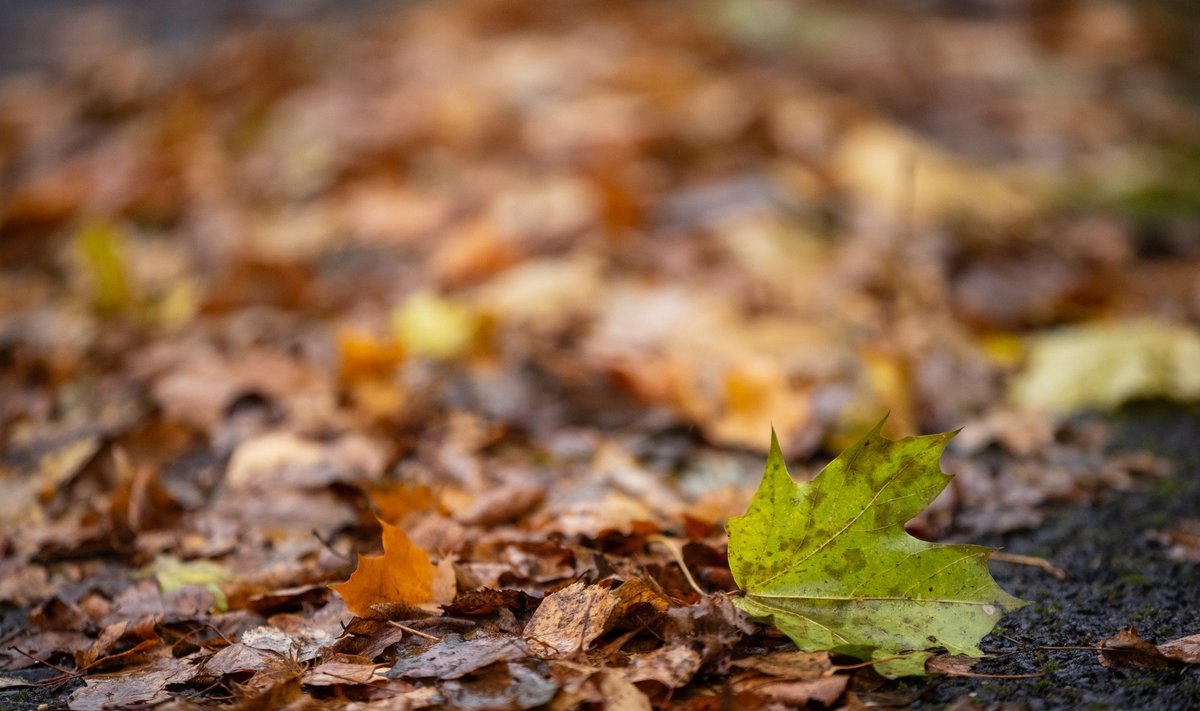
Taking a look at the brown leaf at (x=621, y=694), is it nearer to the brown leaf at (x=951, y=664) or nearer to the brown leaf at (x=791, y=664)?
the brown leaf at (x=791, y=664)

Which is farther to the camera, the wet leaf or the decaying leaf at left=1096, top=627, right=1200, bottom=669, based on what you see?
A: the wet leaf

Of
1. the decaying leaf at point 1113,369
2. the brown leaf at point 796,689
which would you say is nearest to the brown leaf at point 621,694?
the brown leaf at point 796,689

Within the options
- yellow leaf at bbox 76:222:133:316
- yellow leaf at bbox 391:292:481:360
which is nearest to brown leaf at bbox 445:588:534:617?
yellow leaf at bbox 391:292:481:360

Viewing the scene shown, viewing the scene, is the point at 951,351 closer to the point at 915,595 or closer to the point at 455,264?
the point at 915,595

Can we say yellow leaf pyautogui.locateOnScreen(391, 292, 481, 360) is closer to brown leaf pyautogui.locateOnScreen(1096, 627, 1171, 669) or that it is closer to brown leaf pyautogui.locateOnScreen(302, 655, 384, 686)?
brown leaf pyautogui.locateOnScreen(302, 655, 384, 686)

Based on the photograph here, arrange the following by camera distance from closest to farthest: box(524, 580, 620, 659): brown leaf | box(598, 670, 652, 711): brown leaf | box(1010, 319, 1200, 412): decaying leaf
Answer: box(598, 670, 652, 711): brown leaf, box(524, 580, 620, 659): brown leaf, box(1010, 319, 1200, 412): decaying leaf

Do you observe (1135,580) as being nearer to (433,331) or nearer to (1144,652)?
(1144,652)
